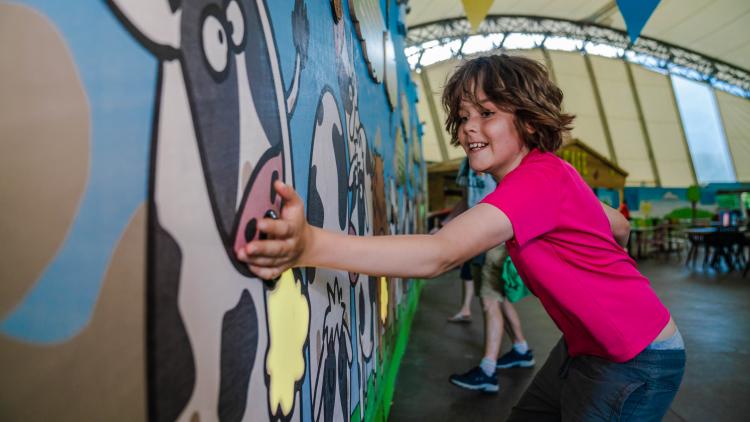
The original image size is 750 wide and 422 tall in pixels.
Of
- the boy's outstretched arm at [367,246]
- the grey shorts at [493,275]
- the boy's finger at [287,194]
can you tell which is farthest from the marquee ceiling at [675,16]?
the boy's finger at [287,194]

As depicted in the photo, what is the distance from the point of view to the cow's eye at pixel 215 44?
61 centimetres

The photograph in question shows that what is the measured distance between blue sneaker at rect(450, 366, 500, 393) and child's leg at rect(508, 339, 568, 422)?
1.47 meters

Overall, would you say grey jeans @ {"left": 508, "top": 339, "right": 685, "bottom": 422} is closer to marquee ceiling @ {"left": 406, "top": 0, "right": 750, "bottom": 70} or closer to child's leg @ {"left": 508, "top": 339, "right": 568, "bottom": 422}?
child's leg @ {"left": 508, "top": 339, "right": 568, "bottom": 422}

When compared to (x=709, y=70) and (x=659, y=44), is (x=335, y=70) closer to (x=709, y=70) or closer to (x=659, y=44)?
(x=659, y=44)

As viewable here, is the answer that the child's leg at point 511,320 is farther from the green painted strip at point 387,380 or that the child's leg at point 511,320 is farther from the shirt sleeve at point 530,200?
the shirt sleeve at point 530,200

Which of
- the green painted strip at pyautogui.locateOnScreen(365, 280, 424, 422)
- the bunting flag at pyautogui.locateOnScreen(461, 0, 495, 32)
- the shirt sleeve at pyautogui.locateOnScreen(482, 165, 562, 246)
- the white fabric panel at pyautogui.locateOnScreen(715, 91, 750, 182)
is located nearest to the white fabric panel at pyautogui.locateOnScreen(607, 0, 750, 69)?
the white fabric panel at pyautogui.locateOnScreen(715, 91, 750, 182)

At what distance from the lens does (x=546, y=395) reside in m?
1.42

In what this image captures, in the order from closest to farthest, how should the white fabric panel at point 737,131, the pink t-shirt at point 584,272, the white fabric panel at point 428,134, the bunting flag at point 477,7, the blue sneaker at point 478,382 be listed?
the pink t-shirt at point 584,272 → the blue sneaker at point 478,382 → the bunting flag at point 477,7 → the white fabric panel at point 428,134 → the white fabric panel at point 737,131

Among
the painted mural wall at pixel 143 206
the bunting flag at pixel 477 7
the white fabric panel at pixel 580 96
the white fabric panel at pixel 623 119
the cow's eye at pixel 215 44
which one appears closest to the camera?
the painted mural wall at pixel 143 206

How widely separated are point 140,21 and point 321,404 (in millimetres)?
1013

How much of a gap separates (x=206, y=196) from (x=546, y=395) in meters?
1.25

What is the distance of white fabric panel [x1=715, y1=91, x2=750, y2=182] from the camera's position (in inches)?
765

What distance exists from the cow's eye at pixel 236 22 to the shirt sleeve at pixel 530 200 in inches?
23.3

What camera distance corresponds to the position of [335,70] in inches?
56.9
